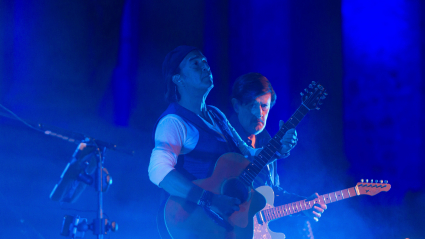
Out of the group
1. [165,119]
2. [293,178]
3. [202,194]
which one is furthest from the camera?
[293,178]

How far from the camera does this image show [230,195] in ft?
7.74

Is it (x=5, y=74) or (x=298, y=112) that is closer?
(x=298, y=112)

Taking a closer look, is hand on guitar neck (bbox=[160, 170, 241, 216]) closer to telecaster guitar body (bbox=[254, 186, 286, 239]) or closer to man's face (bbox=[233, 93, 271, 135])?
telecaster guitar body (bbox=[254, 186, 286, 239])

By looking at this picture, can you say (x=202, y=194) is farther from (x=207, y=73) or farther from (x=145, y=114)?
(x=145, y=114)

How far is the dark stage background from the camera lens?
10.5 feet

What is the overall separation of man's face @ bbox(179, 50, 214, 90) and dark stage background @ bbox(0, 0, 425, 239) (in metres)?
1.19

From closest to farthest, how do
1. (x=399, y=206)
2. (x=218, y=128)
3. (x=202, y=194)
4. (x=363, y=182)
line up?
(x=202, y=194)
(x=218, y=128)
(x=363, y=182)
(x=399, y=206)

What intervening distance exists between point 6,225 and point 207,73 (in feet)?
7.33

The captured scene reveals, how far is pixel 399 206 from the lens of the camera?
367 cm

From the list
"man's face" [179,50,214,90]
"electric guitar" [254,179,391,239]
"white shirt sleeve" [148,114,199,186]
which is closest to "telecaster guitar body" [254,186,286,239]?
"electric guitar" [254,179,391,239]

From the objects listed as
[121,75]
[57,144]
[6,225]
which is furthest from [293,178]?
[6,225]

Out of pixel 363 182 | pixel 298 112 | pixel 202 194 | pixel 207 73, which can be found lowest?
pixel 202 194

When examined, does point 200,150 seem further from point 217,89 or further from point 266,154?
point 217,89

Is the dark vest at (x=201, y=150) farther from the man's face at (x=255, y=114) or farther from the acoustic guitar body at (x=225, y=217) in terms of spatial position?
the man's face at (x=255, y=114)
